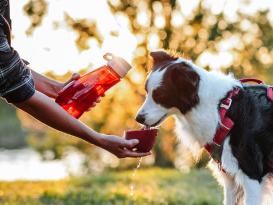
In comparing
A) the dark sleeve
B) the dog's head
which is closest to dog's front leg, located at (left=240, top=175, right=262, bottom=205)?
the dog's head

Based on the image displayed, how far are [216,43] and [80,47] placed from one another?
3297 mm

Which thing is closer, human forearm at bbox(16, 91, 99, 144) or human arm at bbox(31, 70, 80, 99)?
human forearm at bbox(16, 91, 99, 144)

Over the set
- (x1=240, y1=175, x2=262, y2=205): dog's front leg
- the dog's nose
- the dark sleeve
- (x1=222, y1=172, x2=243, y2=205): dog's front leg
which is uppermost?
the dark sleeve

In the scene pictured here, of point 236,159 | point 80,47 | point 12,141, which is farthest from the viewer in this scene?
point 12,141

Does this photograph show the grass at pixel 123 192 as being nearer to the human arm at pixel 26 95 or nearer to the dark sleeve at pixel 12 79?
the human arm at pixel 26 95

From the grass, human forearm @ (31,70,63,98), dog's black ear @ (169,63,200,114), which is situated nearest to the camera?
human forearm @ (31,70,63,98)

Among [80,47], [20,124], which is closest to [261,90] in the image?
[80,47]

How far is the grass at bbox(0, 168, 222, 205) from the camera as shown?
7.88 meters

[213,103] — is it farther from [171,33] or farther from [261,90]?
[171,33]

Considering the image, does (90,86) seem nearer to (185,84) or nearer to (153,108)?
(153,108)

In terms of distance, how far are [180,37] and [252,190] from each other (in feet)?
38.8

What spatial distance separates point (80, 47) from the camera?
50.7 ft

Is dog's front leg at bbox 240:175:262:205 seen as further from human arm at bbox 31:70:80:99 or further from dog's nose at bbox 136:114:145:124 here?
human arm at bbox 31:70:80:99

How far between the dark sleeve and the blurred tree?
11.3 m
